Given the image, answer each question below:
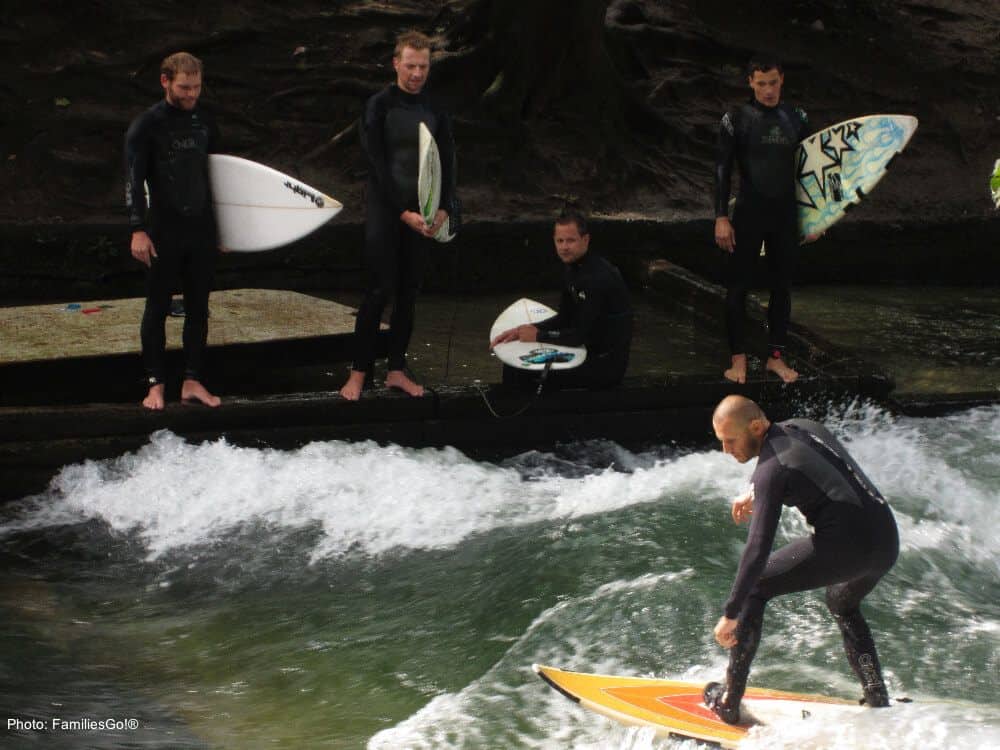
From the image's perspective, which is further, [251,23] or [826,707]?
[251,23]

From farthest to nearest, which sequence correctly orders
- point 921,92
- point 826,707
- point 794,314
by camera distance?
point 921,92
point 794,314
point 826,707

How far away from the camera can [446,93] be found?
12.7 metres

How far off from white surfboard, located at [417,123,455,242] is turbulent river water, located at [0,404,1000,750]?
133 centimetres

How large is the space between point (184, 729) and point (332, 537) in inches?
73.9

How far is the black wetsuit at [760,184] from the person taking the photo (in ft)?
25.7

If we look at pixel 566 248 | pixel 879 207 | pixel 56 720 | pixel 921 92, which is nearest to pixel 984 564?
pixel 566 248

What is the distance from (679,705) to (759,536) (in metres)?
0.91

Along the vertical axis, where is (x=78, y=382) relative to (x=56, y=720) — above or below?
above

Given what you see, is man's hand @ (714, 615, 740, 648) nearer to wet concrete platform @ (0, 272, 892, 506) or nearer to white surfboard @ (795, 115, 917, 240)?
wet concrete platform @ (0, 272, 892, 506)

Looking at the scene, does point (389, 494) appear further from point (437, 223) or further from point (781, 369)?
point (781, 369)

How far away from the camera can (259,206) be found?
7746mm

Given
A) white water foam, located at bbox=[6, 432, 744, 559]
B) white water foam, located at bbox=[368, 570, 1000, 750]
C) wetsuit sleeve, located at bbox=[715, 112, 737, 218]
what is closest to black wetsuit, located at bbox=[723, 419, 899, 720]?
white water foam, located at bbox=[368, 570, 1000, 750]

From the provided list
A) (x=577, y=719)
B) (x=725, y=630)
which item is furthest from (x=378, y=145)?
(x=725, y=630)

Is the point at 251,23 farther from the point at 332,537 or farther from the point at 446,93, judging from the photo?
the point at 332,537
